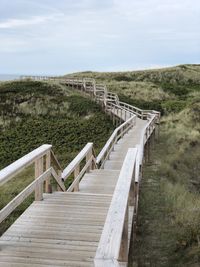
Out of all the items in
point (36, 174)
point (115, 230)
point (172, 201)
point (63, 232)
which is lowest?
point (172, 201)

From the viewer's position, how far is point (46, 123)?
104ft

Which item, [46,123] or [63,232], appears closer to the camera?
[63,232]

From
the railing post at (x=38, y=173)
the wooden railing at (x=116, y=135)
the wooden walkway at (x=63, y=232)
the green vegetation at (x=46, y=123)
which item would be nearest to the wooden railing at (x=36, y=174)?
the railing post at (x=38, y=173)

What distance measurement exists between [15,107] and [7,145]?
1071 cm

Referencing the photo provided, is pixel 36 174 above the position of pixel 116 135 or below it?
above

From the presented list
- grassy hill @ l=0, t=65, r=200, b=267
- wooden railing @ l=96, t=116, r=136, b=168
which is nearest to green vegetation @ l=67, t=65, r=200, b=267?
grassy hill @ l=0, t=65, r=200, b=267

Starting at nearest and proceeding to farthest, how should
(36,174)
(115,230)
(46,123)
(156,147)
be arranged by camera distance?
(115,230)
(36,174)
(156,147)
(46,123)

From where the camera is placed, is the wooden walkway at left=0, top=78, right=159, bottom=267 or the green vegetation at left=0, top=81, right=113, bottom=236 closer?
the wooden walkway at left=0, top=78, right=159, bottom=267

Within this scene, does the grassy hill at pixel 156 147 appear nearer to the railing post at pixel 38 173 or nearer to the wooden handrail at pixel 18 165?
the railing post at pixel 38 173

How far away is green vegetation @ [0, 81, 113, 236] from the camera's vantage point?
81.9ft

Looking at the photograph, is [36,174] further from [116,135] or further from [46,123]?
[46,123]

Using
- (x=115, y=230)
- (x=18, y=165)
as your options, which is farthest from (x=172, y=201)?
(x=115, y=230)

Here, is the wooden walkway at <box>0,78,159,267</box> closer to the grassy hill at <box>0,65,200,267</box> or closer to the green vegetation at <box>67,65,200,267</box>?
the green vegetation at <box>67,65,200,267</box>

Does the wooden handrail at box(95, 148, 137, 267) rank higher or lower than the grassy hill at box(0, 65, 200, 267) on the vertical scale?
higher
